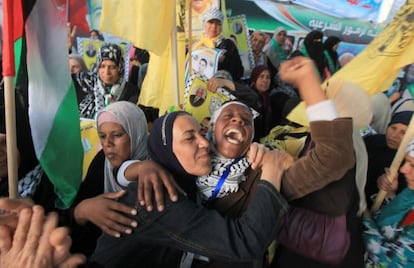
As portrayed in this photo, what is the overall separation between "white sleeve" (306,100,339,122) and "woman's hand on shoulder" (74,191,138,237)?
2.04 feet

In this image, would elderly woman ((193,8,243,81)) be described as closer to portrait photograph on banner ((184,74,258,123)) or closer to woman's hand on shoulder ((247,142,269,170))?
portrait photograph on banner ((184,74,258,123))

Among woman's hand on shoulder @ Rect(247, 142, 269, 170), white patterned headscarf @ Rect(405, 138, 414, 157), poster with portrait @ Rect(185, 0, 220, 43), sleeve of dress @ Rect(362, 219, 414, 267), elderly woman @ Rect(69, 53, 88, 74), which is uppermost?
poster with portrait @ Rect(185, 0, 220, 43)

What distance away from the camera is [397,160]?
1.68 meters

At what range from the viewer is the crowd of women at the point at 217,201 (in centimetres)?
105

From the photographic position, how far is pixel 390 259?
150cm

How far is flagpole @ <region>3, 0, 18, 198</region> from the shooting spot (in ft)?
4.40

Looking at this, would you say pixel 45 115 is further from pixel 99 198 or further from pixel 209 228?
pixel 209 228

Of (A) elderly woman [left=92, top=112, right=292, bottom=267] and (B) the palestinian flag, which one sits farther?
(B) the palestinian flag

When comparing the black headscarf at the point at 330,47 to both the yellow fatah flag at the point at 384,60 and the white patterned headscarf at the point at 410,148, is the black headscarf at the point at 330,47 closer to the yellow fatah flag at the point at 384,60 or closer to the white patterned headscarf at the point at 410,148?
the yellow fatah flag at the point at 384,60

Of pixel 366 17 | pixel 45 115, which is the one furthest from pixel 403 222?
pixel 366 17

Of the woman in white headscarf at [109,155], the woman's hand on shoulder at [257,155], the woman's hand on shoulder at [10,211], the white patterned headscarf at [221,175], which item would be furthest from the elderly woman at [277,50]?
the woman's hand on shoulder at [10,211]

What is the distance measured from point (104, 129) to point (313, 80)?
1.03m

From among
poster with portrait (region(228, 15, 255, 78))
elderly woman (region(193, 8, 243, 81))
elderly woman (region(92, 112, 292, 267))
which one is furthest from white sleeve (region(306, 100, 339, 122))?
poster with portrait (region(228, 15, 255, 78))

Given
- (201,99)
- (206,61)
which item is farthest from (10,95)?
(206,61)
